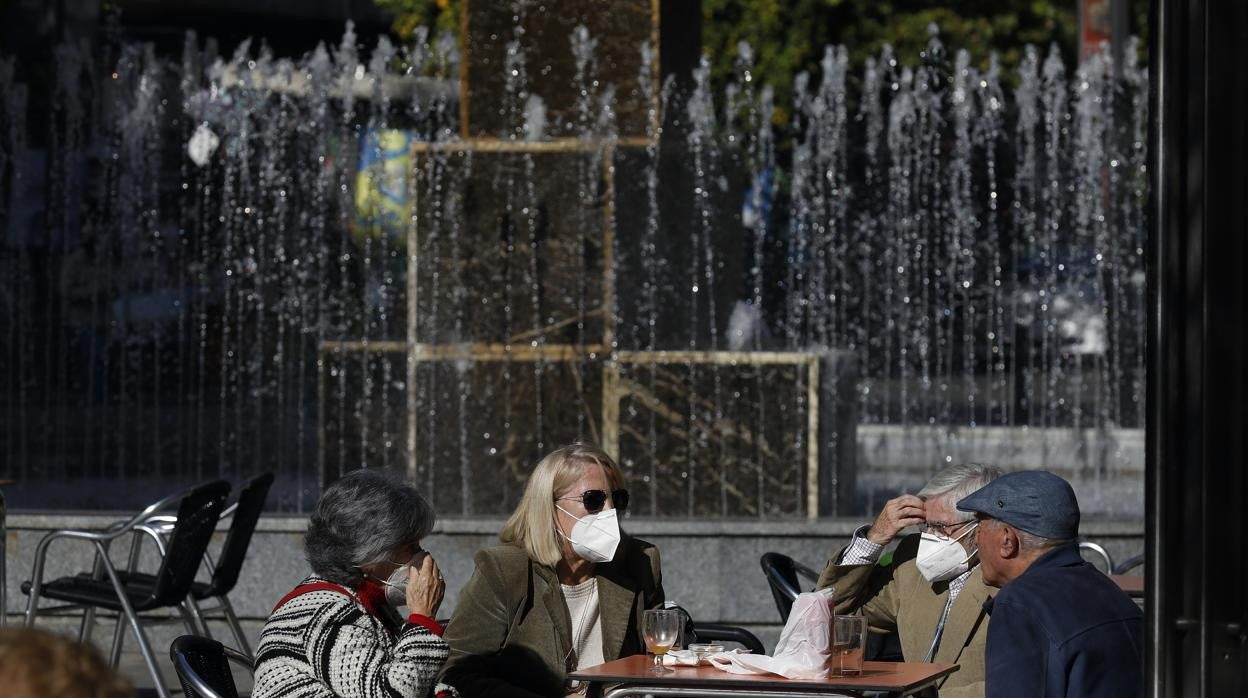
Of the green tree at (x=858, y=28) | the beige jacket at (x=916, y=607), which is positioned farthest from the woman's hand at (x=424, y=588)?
the green tree at (x=858, y=28)

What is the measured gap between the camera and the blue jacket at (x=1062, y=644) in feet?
12.8

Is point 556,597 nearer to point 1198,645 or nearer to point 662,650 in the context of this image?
point 662,650

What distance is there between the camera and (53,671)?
208 cm

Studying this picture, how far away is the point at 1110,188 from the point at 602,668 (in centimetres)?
1178

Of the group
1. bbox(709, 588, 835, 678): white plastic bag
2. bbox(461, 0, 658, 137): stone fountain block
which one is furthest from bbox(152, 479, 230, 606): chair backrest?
bbox(461, 0, 658, 137): stone fountain block

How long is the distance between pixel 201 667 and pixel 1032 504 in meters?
1.71

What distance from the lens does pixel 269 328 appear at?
52.7 ft

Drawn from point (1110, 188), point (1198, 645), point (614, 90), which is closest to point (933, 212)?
point (1110, 188)

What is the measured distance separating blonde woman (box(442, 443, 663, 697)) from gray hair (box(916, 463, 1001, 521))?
728mm

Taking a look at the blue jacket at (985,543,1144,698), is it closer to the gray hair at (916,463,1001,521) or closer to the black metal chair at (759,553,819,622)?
the gray hair at (916,463,1001,521)

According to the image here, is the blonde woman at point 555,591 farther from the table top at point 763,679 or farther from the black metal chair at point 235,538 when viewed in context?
the black metal chair at point 235,538

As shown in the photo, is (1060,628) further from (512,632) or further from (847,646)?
(512,632)

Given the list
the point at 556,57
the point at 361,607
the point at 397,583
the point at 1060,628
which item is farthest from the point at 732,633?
the point at 556,57

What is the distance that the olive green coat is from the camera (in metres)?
4.82
